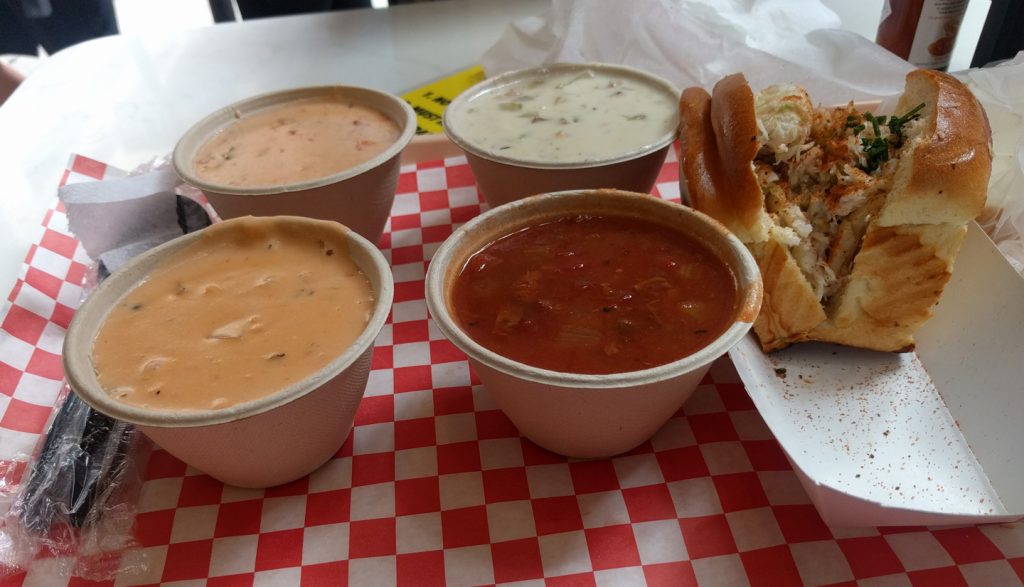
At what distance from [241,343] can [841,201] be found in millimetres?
1498

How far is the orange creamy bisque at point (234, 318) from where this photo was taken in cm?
148

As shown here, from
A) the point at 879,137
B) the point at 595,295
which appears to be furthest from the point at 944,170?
the point at 595,295

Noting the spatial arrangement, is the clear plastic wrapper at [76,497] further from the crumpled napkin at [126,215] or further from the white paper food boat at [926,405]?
the white paper food boat at [926,405]

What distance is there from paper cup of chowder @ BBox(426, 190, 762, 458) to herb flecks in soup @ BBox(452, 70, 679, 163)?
1.27 feet

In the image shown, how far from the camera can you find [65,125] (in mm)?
2992

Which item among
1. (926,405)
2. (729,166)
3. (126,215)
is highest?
(729,166)

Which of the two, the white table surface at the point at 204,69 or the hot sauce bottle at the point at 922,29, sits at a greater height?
the hot sauce bottle at the point at 922,29

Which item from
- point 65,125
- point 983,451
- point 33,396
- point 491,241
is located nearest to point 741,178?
point 491,241

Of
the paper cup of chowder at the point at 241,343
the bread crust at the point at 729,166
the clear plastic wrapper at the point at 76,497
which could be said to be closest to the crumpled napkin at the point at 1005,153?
the bread crust at the point at 729,166

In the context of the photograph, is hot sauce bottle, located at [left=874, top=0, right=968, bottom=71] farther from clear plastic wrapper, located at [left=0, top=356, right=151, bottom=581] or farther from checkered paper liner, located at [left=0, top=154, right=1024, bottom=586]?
clear plastic wrapper, located at [left=0, top=356, right=151, bottom=581]

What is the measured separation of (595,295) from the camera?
1.64 metres

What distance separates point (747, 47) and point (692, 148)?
1.04 meters

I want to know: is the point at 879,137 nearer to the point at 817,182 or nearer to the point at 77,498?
the point at 817,182

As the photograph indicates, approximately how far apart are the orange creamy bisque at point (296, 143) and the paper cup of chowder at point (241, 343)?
1.46 feet
